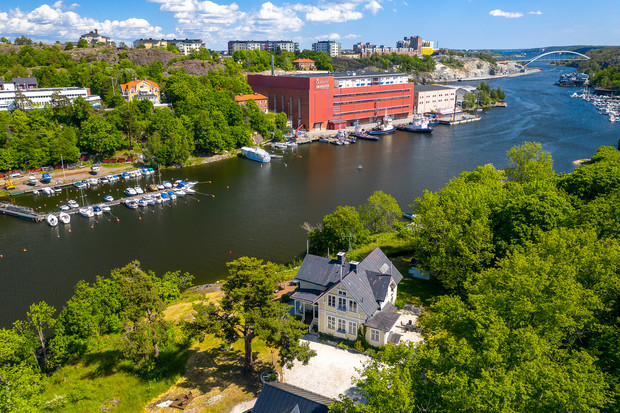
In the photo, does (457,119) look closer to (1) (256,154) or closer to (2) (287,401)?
(1) (256,154)

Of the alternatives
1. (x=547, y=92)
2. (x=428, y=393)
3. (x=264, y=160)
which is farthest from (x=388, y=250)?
(x=547, y=92)

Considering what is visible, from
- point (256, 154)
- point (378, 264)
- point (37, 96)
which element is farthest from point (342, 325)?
point (37, 96)

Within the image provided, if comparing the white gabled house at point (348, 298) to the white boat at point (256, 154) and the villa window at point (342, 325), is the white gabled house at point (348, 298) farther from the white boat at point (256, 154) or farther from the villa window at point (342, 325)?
the white boat at point (256, 154)

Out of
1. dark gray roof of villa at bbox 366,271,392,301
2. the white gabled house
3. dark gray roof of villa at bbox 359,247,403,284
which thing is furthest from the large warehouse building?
dark gray roof of villa at bbox 366,271,392,301

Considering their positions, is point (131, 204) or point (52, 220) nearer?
point (52, 220)

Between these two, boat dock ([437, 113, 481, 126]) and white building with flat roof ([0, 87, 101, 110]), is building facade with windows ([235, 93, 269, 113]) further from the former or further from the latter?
boat dock ([437, 113, 481, 126])
